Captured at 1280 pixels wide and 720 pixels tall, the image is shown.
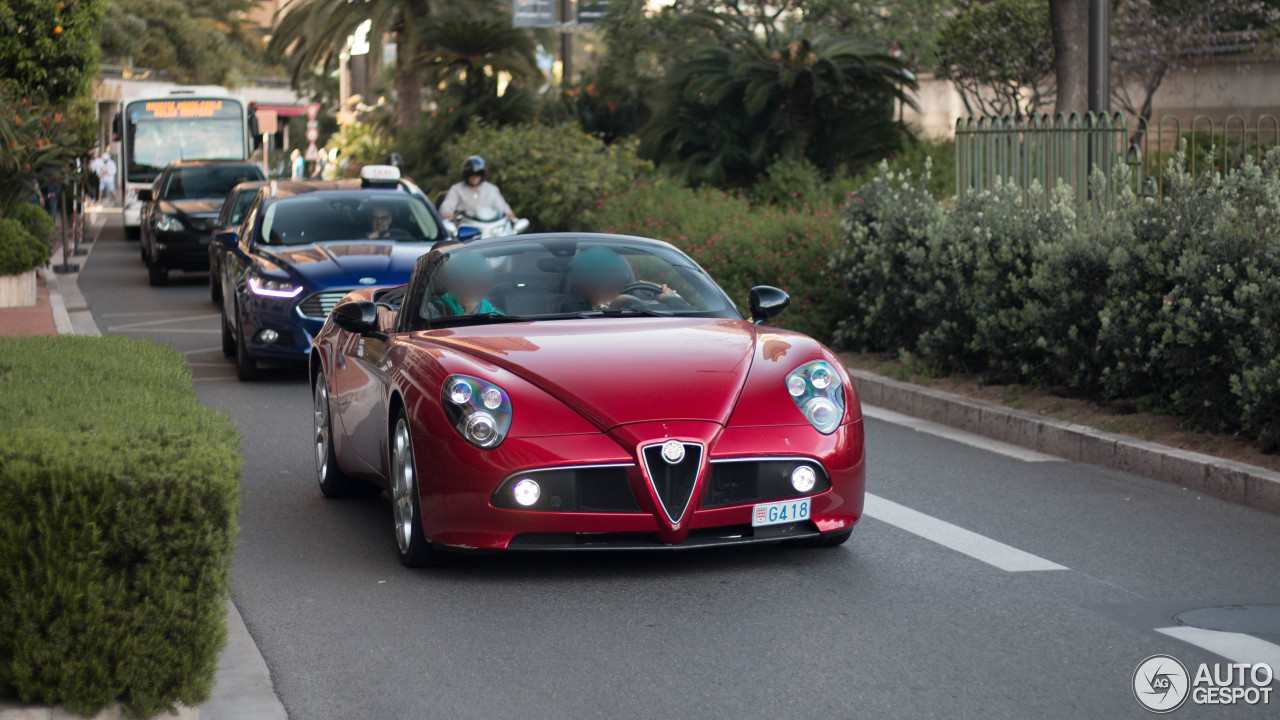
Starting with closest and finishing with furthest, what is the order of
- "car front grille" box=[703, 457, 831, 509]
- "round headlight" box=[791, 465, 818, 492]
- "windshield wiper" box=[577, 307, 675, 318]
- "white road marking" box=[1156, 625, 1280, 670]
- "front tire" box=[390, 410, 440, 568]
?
"white road marking" box=[1156, 625, 1280, 670] < "car front grille" box=[703, 457, 831, 509] < "round headlight" box=[791, 465, 818, 492] < "front tire" box=[390, 410, 440, 568] < "windshield wiper" box=[577, 307, 675, 318]

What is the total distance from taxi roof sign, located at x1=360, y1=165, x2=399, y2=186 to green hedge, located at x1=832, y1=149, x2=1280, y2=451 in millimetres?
4619

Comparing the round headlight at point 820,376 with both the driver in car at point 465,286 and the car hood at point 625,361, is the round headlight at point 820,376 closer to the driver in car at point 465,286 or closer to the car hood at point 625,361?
the car hood at point 625,361

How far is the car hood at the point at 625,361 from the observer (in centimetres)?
598

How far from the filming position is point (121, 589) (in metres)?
4.29

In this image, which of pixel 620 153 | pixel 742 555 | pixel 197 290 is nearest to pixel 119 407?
pixel 742 555

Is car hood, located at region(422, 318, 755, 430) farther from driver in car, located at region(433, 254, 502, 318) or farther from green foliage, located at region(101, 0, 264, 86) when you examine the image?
green foliage, located at region(101, 0, 264, 86)

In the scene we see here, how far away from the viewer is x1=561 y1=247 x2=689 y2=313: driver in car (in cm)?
723

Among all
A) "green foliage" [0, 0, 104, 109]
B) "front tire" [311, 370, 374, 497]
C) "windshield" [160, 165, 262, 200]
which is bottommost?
"front tire" [311, 370, 374, 497]

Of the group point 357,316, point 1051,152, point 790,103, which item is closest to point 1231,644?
point 357,316

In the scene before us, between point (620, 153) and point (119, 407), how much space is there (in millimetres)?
19900

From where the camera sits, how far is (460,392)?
607cm

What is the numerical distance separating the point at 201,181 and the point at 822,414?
21231 millimetres

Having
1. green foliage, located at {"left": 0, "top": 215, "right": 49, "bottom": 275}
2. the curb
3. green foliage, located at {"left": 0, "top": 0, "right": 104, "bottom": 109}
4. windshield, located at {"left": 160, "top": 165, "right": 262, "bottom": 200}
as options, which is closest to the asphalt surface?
the curb

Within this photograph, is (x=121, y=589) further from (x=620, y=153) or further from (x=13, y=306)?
(x=620, y=153)
